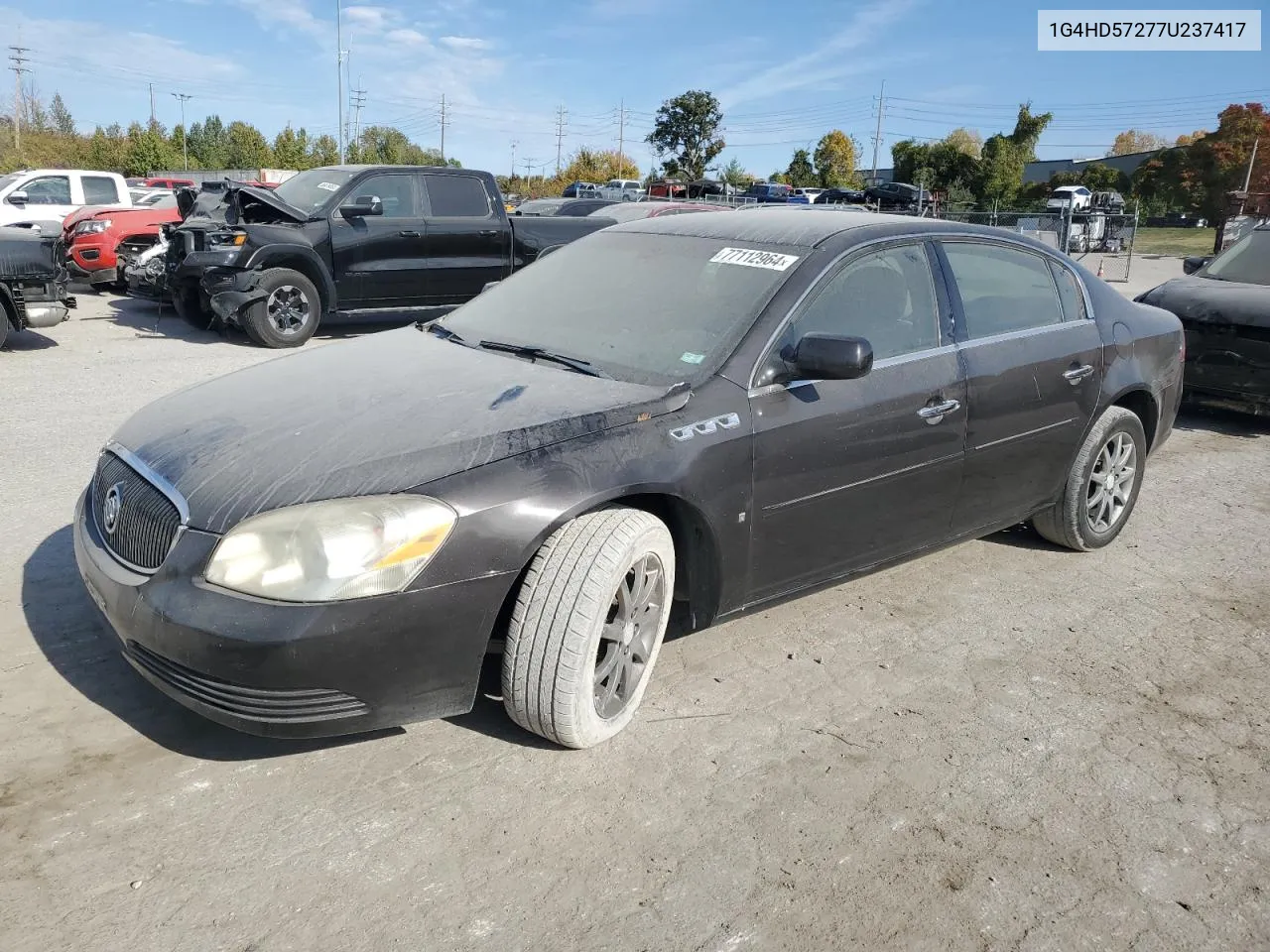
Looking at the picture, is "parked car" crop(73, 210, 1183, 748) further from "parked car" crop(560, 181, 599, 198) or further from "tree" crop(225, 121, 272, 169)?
→ "tree" crop(225, 121, 272, 169)

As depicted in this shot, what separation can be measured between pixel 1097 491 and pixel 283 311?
8.05 meters

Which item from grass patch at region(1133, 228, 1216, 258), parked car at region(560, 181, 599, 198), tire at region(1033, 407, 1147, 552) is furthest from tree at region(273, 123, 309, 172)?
tire at region(1033, 407, 1147, 552)

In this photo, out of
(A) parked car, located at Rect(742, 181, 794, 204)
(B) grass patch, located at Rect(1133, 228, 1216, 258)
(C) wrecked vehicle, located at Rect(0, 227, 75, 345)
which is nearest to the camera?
(C) wrecked vehicle, located at Rect(0, 227, 75, 345)

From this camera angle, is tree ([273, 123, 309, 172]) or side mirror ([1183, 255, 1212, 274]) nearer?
side mirror ([1183, 255, 1212, 274])

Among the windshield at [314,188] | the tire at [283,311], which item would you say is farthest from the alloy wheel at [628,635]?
the windshield at [314,188]

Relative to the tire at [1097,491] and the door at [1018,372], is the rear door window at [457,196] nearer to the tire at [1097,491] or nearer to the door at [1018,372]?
the door at [1018,372]

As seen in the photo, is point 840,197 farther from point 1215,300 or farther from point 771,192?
point 1215,300

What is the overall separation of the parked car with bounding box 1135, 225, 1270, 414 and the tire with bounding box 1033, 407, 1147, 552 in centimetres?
299

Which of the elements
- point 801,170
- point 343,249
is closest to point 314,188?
point 343,249

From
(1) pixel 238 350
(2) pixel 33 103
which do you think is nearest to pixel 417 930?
(1) pixel 238 350

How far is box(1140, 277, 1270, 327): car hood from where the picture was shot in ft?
24.0

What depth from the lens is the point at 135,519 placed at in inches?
114

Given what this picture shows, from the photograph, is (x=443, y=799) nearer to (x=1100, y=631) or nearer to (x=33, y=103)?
(x=1100, y=631)

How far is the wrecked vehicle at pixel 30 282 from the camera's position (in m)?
9.01
